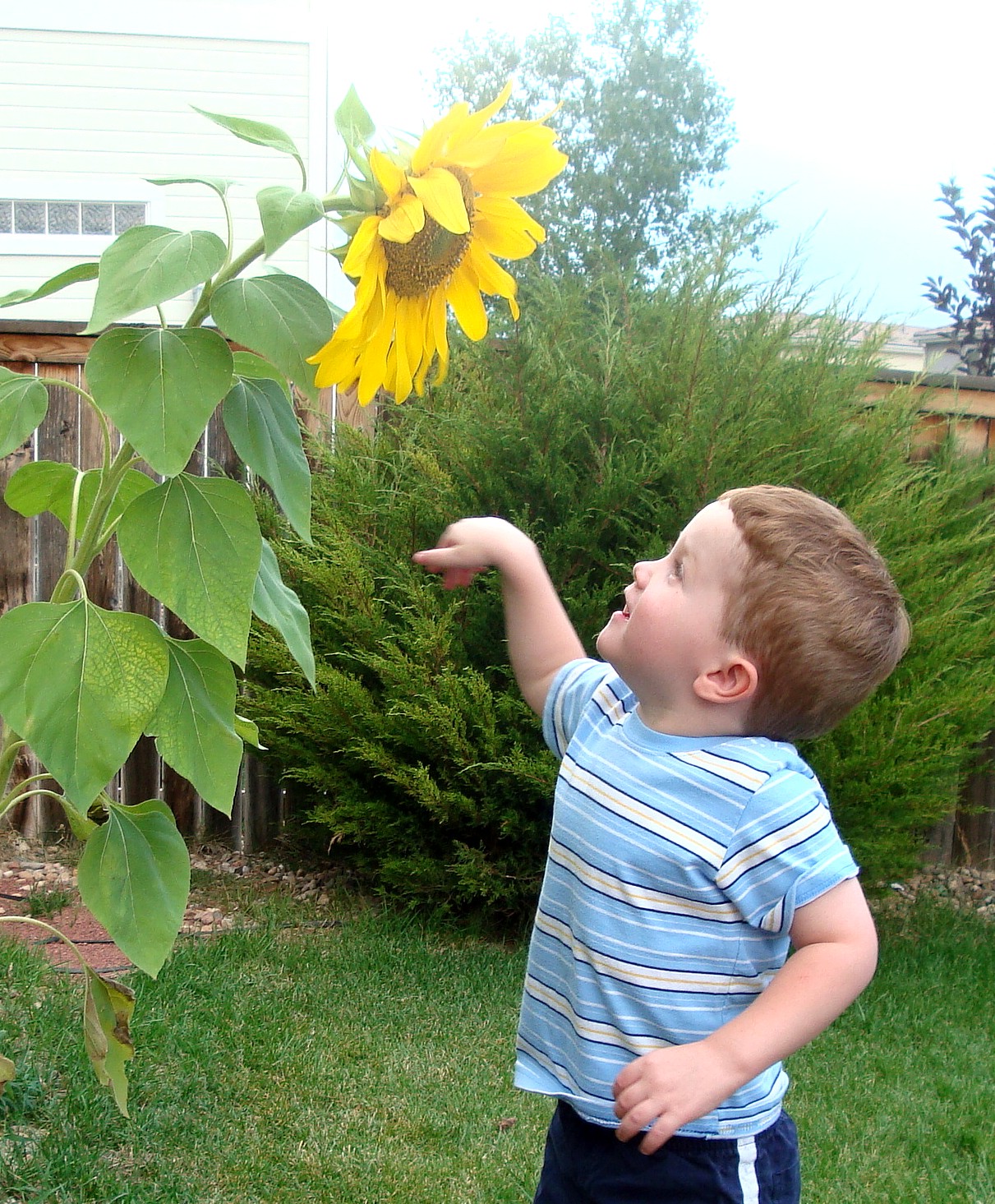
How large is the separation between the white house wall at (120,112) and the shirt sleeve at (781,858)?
26.0ft

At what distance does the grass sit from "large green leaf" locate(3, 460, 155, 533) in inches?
36.3

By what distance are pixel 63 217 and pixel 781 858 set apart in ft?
29.2

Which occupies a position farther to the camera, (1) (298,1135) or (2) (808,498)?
(1) (298,1135)

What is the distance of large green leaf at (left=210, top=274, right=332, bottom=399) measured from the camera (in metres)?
1.24

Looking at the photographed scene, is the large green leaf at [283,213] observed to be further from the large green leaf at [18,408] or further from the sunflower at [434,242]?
the large green leaf at [18,408]

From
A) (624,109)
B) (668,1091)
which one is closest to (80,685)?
(668,1091)

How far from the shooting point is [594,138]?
1055 inches

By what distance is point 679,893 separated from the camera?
1467 millimetres

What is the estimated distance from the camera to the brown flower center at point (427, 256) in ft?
4.09

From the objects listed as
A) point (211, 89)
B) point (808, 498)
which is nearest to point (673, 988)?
point (808, 498)

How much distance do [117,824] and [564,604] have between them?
7.32ft

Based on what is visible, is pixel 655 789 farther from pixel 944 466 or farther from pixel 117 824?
pixel 944 466

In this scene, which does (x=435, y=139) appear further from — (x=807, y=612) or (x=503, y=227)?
(x=807, y=612)

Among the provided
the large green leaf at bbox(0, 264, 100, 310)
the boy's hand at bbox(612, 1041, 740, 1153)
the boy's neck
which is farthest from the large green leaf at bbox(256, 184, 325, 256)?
the boy's hand at bbox(612, 1041, 740, 1153)
